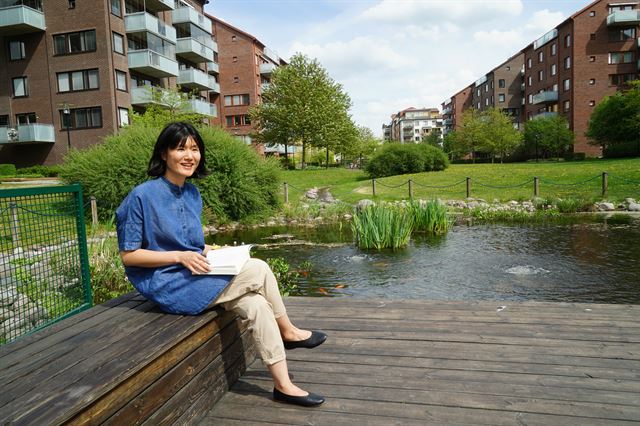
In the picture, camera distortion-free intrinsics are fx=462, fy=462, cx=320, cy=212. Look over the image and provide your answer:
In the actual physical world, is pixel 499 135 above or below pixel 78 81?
below

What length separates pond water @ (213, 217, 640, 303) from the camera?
22.7 ft

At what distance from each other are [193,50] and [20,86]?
1244 cm

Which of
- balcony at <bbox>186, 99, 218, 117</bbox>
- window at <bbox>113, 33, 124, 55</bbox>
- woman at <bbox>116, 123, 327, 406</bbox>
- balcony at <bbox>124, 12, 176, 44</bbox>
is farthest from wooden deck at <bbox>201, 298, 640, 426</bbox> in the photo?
balcony at <bbox>186, 99, 218, 117</bbox>

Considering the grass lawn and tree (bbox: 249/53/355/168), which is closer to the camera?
the grass lawn

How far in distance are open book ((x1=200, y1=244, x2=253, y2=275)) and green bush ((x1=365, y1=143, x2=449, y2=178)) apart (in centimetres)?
2502

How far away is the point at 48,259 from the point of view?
456 centimetres

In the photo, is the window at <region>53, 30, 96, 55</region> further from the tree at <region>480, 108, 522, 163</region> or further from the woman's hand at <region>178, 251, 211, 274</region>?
the tree at <region>480, 108, 522, 163</region>

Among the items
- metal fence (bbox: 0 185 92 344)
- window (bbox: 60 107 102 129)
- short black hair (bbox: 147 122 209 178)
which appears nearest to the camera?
short black hair (bbox: 147 122 209 178)

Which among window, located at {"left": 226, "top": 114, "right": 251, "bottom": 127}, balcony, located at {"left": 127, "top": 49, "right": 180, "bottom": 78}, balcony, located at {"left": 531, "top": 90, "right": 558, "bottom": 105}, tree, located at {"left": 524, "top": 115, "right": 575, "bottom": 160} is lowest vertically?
tree, located at {"left": 524, "top": 115, "right": 575, "bottom": 160}

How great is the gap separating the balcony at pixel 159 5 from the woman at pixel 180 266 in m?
33.4

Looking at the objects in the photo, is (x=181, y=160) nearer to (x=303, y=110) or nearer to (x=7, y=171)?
(x=7, y=171)

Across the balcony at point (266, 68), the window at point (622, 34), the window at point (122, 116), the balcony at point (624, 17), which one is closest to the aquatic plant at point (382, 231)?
the window at point (122, 116)

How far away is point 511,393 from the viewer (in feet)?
8.55

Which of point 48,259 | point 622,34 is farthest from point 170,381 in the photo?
point 622,34
